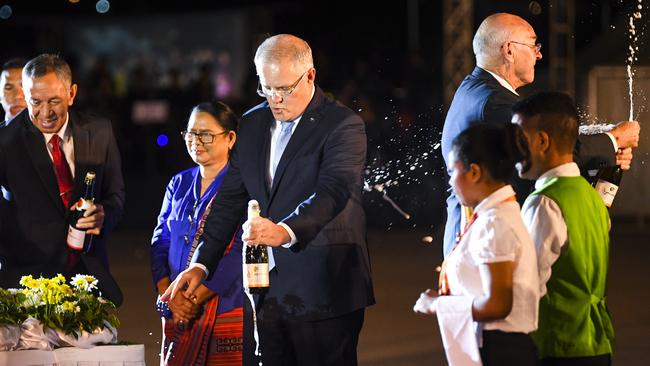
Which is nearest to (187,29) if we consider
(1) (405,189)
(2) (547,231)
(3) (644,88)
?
(1) (405,189)

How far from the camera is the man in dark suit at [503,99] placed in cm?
633

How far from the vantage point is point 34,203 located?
7215mm

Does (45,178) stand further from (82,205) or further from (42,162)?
(82,205)

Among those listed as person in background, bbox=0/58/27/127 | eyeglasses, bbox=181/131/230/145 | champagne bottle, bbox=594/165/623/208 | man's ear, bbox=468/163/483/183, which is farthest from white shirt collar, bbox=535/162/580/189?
person in background, bbox=0/58/27/127

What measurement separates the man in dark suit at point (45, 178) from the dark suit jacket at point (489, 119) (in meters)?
2.02

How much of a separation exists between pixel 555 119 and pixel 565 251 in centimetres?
54

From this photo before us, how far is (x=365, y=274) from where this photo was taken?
19.6ft

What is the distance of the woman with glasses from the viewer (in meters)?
6.83

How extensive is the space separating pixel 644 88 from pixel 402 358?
9.29 feet

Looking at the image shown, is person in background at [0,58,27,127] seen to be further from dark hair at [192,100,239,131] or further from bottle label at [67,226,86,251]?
dark hair at [192,100,239,131]

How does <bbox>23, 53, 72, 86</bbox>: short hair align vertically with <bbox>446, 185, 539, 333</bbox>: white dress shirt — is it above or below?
above

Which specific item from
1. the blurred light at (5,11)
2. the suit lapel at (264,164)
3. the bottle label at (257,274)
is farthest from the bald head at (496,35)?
the blurred light at (5,11)

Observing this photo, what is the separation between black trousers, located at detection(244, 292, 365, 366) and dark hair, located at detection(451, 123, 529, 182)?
135 centimetres

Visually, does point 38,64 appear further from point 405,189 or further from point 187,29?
point 187,29
